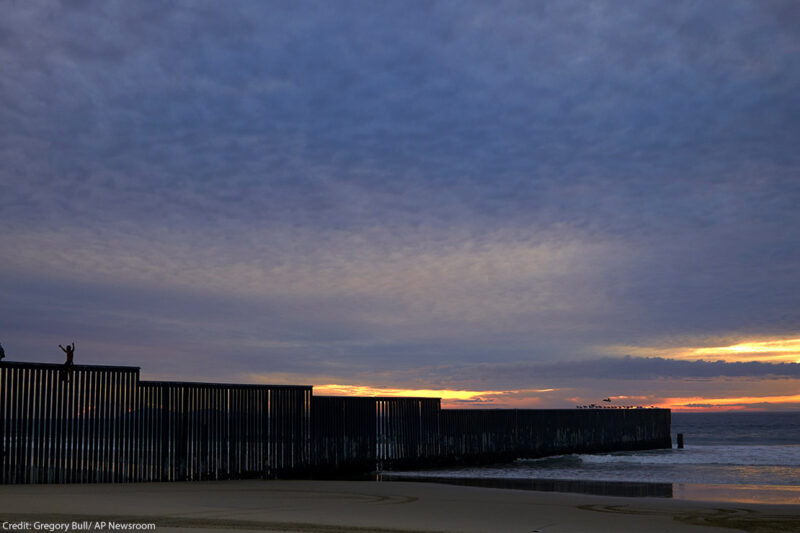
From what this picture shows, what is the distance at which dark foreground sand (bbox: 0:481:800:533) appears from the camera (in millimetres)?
10250

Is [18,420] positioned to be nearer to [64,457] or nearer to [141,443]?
[64,457]

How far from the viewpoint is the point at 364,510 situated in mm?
12609

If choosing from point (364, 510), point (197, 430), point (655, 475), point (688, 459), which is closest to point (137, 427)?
point (197, 430)

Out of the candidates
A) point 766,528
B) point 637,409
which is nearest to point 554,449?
point 637,409

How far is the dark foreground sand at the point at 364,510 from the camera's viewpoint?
404 inches

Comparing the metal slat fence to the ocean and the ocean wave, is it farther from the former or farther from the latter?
the ocean wave

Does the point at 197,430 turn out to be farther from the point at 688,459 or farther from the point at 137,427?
the point at 688,459

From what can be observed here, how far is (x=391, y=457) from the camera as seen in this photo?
27078 mm

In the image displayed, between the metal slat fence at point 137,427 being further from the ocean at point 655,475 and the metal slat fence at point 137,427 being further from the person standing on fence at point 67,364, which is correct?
the ocean at point 655,475

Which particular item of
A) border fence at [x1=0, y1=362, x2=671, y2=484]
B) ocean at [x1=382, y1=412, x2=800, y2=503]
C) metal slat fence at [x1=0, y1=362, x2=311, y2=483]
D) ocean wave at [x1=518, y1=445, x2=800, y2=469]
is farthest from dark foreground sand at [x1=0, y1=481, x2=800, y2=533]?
ocean wave at [x1=518, y1=445, x2=800, y2=469]

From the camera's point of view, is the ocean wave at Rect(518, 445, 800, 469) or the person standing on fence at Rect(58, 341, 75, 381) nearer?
the person standing on fence at Rect(58, 341, 75, 381)

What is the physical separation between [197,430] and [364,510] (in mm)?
9125

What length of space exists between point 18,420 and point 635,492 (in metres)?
16.4

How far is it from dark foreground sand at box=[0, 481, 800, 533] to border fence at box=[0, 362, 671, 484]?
1.18 metres
